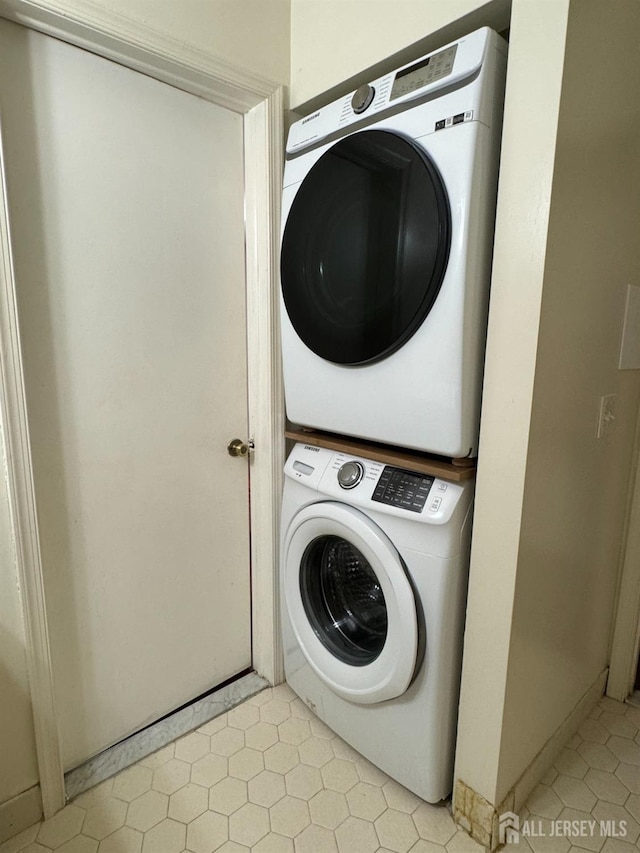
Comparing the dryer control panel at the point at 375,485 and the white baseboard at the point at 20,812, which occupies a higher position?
the dryer control panel at the point at 375,485

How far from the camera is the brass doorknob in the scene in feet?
5.08

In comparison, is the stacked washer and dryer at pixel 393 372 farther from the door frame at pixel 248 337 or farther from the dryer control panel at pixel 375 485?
the door frame at pixel 248 337

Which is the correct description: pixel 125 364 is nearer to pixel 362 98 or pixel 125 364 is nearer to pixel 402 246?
pixel 402 246

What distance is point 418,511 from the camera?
111cm

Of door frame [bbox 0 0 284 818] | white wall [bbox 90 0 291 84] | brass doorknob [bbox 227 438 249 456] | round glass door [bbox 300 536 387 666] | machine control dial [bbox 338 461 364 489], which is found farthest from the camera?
brass doorknob [bbox 227 438 249 456]

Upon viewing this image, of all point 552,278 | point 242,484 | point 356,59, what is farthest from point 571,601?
point 356,59

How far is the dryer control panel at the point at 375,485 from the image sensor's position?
1.10m

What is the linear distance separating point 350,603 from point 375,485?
1.55 ft

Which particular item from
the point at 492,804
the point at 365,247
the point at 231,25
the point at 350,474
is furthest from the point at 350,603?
the point at 231,25

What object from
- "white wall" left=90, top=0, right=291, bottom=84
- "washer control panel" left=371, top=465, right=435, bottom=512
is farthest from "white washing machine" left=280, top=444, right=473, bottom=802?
"white wall" left=90, top=0, right=291, bottom=84

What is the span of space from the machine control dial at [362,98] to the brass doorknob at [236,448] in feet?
3.22

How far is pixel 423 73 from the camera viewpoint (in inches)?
40.8

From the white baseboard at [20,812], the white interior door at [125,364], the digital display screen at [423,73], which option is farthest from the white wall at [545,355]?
the white baseboard at [20,812]

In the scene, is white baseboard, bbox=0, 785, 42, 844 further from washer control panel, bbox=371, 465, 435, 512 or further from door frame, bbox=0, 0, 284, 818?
washer control panel, bbox=371, 465, 435, 512
